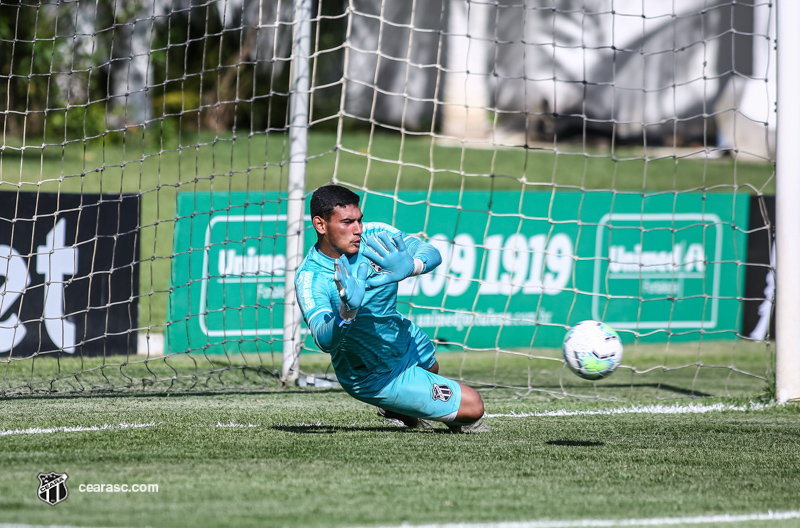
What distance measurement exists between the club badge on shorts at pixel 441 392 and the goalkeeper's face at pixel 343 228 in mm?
928

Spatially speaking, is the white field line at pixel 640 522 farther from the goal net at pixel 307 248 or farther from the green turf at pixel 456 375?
the goal net at pixel 307 248

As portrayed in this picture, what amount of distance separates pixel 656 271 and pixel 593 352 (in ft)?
19.1

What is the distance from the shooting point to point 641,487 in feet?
14.1

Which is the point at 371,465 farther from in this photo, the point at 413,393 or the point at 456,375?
the point at 456,375

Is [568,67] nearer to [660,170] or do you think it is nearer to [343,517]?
[660,170]

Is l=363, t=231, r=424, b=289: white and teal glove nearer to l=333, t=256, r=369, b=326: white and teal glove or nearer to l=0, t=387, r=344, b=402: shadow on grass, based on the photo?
l=333, t=256, r=369, b=326: white and teal glove

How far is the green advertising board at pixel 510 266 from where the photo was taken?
9039 millimetres

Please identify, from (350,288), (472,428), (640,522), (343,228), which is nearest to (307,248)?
(472,428)

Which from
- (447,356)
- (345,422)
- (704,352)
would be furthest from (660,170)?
(345,422)

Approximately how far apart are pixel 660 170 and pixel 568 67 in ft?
11.5

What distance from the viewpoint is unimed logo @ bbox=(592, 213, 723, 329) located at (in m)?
10.4

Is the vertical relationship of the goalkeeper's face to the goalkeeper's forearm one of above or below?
above

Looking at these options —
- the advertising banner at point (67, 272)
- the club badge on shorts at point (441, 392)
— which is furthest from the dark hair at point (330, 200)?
the advertising banner at point (67, 272)

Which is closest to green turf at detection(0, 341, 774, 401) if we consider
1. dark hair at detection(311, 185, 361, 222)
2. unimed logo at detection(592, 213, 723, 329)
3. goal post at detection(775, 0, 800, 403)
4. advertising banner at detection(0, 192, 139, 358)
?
advertising banner at detection(0, 192, 139, 358)
